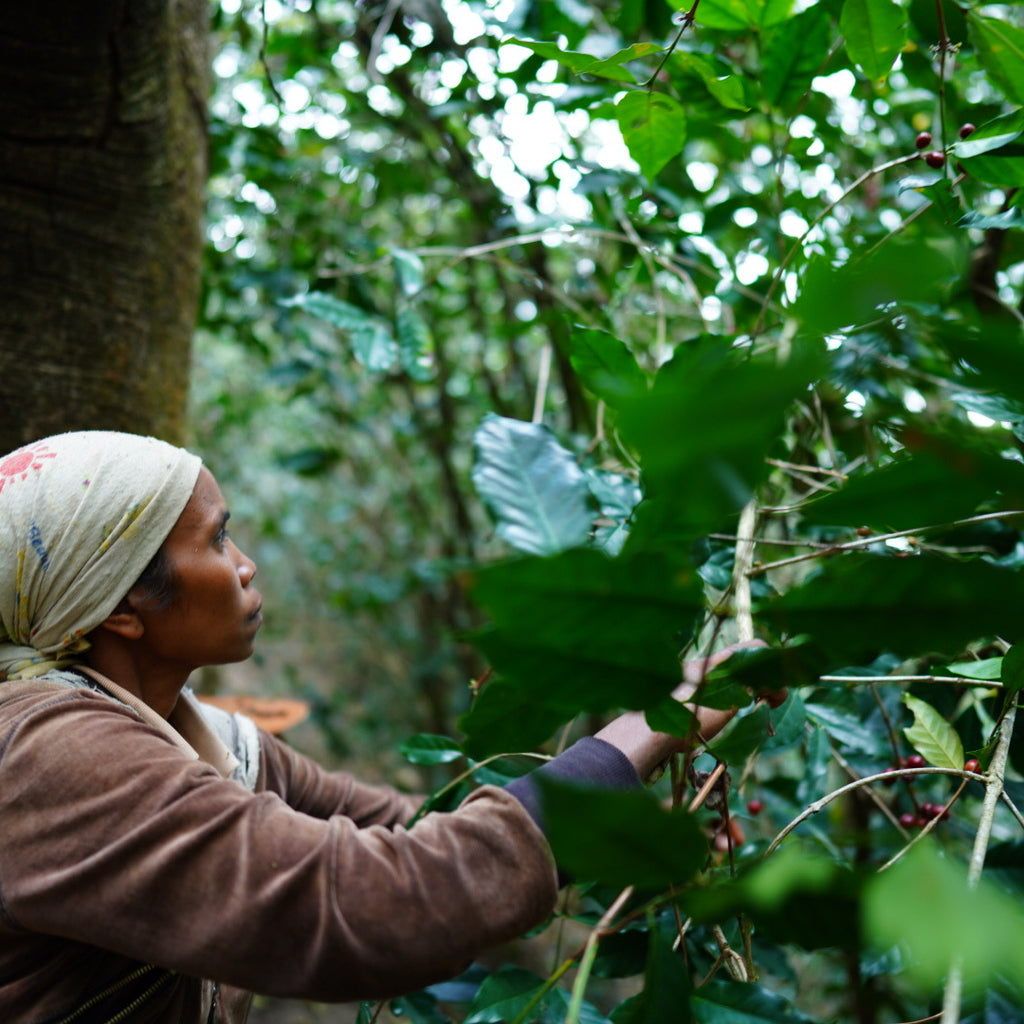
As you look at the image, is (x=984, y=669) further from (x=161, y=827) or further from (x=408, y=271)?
(x=408, y=271)

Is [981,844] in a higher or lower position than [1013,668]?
lower

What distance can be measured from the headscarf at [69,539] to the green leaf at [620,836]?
28.5 inches

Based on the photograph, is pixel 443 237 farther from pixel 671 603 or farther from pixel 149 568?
pixel 671 603

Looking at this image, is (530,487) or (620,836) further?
(530,487)

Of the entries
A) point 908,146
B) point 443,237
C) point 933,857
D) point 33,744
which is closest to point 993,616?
point 933,857

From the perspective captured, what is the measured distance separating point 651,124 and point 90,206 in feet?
3.00

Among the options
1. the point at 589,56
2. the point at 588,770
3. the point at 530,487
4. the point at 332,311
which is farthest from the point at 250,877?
the point at 332,311

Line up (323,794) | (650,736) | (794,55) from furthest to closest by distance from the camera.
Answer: (323,794), (794,55), (650,736)

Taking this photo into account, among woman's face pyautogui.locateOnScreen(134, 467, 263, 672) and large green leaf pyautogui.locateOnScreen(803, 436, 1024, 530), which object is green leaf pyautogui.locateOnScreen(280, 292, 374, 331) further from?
large green leaf pyautogui.locateOnScreen(803, 436, 1024, 530)

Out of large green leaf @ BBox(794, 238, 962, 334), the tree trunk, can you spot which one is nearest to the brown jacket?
large green leaf @ BBox(794, 238, 962, 334)

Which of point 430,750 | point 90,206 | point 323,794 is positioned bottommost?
point 323,794

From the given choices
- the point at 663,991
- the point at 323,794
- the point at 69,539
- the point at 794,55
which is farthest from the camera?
the point at 323,794

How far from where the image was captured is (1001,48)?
932 mm

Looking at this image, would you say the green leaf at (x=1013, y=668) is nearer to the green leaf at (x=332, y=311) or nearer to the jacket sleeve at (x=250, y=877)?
the jacket sleeve at (x=250, y=877)
